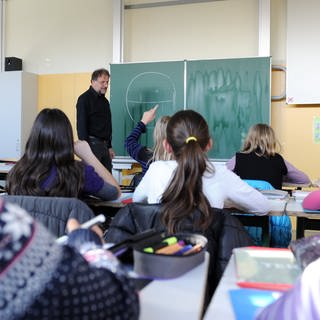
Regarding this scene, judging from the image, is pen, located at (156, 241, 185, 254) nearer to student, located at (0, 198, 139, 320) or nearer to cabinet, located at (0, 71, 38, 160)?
student, located at (0, 198, 139, 320)

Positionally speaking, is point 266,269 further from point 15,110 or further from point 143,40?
point 15,110

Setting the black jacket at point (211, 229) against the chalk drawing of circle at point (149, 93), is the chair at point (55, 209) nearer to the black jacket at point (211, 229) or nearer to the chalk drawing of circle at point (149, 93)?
the black jacket at point (211, 229)

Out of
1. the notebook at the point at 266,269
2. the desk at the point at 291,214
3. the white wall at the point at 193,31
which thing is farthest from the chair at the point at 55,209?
the white wall at the point at 193,31

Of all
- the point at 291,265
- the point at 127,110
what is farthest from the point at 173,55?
the point at 291,265

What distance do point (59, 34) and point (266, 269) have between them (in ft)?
17.2

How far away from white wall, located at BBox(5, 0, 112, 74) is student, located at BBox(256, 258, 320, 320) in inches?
197

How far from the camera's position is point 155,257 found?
90cm

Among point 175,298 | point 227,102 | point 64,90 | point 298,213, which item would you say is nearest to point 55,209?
point 175,298

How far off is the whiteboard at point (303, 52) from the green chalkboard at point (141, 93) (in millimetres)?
1228

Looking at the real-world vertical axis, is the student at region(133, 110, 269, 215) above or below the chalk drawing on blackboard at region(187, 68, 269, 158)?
below

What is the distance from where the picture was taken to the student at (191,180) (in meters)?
1.55

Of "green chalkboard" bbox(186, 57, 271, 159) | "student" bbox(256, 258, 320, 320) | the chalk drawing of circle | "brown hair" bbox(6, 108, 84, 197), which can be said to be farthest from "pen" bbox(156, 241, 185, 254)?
the chalk drawing of circle

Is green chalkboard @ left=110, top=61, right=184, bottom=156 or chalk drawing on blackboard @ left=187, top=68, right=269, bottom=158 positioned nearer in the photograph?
chalk drawing on blackboard @ left=187, top=68, right=269, bottom=158

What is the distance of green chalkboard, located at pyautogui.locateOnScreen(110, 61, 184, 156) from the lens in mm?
4906
